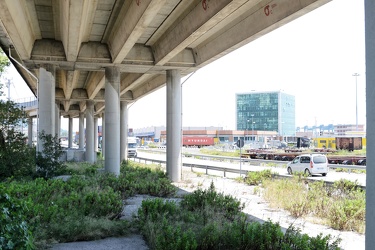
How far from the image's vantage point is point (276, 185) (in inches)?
616

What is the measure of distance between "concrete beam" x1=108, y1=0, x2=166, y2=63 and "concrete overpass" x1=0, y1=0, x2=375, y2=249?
0.03m

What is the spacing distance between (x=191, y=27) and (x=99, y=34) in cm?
609

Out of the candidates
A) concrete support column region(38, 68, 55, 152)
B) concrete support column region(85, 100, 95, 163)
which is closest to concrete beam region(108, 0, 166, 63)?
concrete support column region(38, 68, 55, 152)

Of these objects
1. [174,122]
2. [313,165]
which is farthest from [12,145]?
[313,165]

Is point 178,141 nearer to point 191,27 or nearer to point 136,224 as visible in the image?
point 191,27

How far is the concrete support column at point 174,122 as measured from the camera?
73.4 feet

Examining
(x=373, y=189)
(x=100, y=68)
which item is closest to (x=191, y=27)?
(x=100, y=68)

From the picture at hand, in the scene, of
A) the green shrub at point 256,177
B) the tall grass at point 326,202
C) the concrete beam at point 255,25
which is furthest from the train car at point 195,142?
the tall grass at point 326,202

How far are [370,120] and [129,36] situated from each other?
12074mm

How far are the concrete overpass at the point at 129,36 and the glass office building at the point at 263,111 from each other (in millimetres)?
120647

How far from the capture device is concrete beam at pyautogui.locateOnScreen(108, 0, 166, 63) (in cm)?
1243

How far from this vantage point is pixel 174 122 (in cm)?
2239

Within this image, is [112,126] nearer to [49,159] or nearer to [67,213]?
[49,159]

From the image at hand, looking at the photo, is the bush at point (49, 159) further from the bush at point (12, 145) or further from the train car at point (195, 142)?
the train car at point (195, 142)
